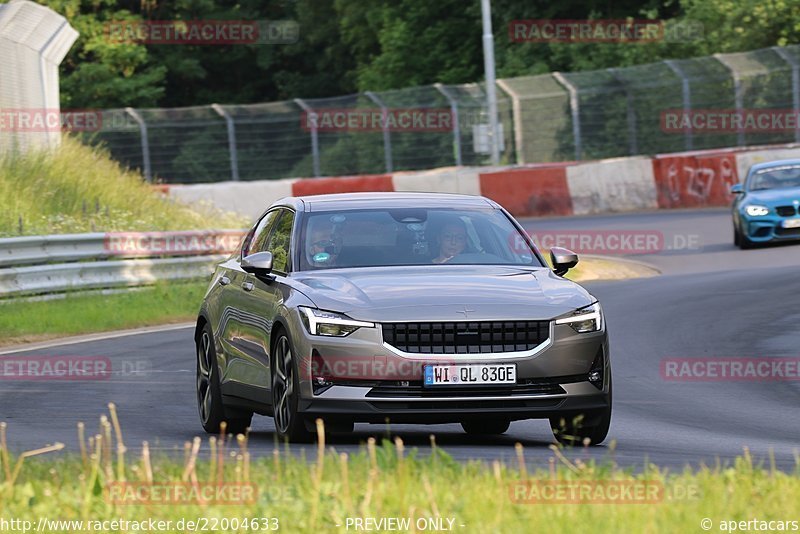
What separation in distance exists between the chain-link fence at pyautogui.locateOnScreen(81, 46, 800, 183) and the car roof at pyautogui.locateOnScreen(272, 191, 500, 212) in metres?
27.0

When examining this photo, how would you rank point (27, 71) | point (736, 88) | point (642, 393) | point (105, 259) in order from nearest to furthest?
point (642, 393)
point (105, 259)
point (27, 71)
point (736, 88)

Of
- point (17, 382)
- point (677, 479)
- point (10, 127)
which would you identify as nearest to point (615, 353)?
point (17, 382)

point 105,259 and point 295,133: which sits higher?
point 105,259

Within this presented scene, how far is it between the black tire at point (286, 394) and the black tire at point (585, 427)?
1430 mm

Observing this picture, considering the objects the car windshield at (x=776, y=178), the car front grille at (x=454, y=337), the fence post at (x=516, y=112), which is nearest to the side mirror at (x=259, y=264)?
the car front grille at (x=454, y=337)

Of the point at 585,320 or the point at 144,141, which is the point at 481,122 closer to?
the point at 144,141

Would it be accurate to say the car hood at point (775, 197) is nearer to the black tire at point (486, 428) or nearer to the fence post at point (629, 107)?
the fence post at point (629, 107)

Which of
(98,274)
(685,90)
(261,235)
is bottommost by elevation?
(98,274)

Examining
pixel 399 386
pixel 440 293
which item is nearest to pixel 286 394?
pixel 399 386

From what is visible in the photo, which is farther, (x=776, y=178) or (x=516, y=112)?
(x=516, y=112)

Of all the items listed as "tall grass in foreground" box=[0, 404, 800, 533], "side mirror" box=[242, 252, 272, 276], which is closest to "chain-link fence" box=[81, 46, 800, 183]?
"side mirror" box=[242, 252, 272, 276]

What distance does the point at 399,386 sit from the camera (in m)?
9.48

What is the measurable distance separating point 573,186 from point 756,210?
945 cm

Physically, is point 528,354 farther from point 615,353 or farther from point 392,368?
point 615,353
